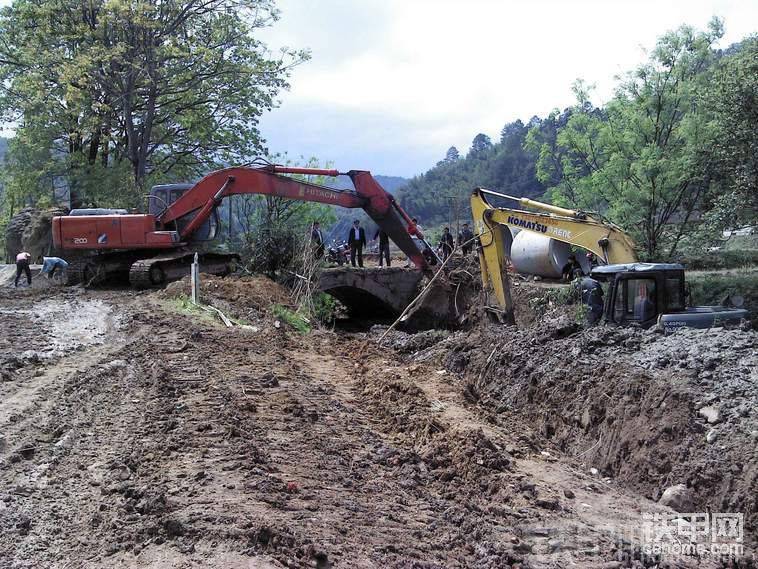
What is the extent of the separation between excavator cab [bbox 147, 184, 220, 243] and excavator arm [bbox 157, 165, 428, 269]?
224 mm

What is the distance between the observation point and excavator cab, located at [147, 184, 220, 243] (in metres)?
17.5

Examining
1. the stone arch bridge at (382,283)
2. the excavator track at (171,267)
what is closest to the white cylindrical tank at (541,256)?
the stone arch bridge at (382,283)

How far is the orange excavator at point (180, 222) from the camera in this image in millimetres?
16703

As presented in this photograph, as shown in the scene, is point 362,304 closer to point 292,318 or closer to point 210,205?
point 210,205

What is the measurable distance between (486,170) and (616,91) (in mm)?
65138

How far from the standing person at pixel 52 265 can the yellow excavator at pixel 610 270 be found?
1085cm

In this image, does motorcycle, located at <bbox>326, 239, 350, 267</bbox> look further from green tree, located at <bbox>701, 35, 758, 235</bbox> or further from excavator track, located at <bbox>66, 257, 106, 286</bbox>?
green tree, located at <bbox>701, 35, 758, 235</bbox>

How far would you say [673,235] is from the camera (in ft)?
59.7

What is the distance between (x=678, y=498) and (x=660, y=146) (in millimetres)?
13531

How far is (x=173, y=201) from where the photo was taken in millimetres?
18094

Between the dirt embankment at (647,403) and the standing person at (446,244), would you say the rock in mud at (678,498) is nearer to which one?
the dirt embankment at (647,403)

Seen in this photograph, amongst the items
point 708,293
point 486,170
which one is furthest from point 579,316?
point 486,170

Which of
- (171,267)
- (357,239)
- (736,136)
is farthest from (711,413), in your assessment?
(357,239)

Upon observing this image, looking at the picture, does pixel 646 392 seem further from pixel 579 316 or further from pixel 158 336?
pixel 158 336
